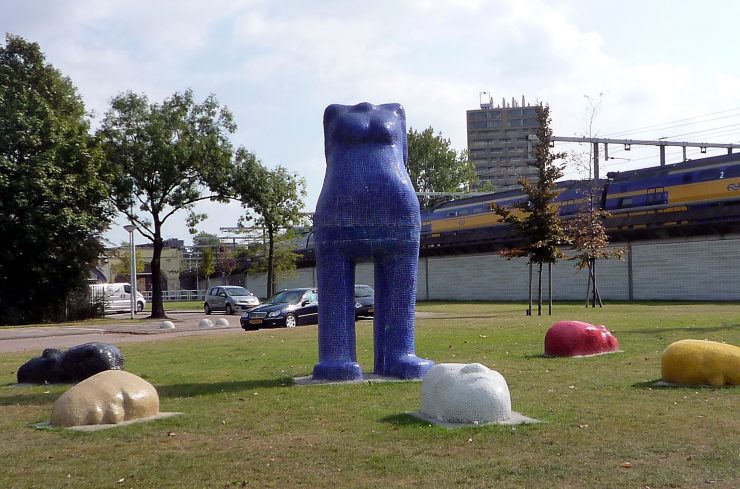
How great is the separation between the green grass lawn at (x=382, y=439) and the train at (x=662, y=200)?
1920 cm

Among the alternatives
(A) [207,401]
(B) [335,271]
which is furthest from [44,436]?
(B) [335,271]

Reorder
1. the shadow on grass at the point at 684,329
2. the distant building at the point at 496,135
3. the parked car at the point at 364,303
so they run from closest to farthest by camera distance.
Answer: the shadow on grass at the point at 684,329, the parked car at the point at 364,303, the distant building at the point at 496,135

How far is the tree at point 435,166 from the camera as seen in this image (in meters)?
84.9

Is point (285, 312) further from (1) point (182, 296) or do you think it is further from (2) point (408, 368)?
(1) point (182, 296)

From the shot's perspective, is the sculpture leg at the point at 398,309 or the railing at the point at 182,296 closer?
the sculpture leg at the point at 398,309

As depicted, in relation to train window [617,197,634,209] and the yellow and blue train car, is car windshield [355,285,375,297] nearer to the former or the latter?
the yellow and blue train car

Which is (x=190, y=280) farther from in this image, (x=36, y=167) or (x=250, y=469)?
(x=250, y=469)

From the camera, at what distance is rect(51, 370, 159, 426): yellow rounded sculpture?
8.09 metres

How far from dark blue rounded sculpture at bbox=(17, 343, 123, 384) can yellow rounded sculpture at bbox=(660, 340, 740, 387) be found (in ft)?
22.7

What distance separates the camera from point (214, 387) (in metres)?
10.8

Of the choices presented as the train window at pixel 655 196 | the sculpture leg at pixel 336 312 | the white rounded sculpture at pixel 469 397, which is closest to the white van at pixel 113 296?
the train window at pixel 655 196

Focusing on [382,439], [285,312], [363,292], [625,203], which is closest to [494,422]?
[382,439]

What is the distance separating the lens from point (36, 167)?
30703mm

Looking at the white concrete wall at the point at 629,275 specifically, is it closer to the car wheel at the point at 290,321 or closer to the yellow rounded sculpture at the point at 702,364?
the car wheel at the point at 290,321
